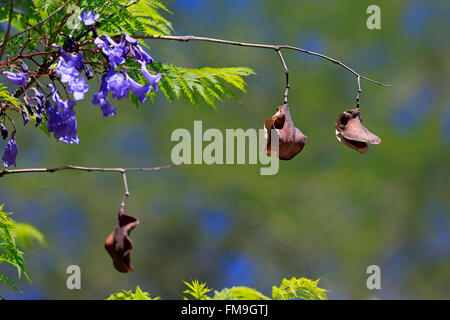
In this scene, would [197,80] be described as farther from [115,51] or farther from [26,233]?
[26,233]

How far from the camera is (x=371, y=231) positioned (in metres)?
A: 7.54

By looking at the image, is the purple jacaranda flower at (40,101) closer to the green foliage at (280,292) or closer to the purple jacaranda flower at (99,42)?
the purple jacaranda flower at (99,42)

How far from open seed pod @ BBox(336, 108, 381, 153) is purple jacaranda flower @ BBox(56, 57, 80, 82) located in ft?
1.84

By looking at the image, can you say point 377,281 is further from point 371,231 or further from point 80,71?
point 80,71

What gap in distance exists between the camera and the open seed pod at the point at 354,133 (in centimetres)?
123

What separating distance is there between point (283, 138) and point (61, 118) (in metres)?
0.47

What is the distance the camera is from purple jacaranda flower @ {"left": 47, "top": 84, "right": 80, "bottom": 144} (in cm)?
122

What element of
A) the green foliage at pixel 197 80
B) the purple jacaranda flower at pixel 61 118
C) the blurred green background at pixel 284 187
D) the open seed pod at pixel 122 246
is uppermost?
the blurred green background at pixel 284 187

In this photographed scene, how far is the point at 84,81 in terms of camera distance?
1132 mm

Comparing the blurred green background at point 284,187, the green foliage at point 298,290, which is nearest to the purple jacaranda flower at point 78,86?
the green foliage at point 298,290

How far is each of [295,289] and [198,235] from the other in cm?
647

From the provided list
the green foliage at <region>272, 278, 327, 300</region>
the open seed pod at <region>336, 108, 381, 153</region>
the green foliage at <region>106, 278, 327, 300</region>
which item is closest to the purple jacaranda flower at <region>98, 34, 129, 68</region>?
the open seed pod at <region>336, 108, 381, 153</region>

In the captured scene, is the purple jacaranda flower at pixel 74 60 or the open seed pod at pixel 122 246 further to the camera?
the purple jacaranda flower at pixel 74 60

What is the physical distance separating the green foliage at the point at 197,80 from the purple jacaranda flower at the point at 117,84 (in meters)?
0.24
